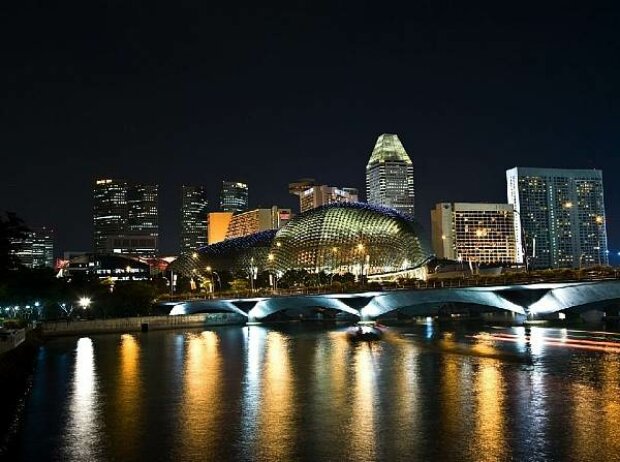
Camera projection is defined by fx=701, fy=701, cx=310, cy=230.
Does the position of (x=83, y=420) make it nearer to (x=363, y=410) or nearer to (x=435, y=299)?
(x=363, y=410)

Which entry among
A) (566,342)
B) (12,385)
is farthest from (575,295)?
(12,385)

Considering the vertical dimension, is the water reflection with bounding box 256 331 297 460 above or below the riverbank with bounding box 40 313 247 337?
below

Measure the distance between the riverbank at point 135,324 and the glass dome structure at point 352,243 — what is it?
111 feet

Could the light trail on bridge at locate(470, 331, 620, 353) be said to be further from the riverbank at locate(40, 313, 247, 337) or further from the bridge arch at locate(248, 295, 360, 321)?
the riverbank at locate(40, 313, 247, 337)

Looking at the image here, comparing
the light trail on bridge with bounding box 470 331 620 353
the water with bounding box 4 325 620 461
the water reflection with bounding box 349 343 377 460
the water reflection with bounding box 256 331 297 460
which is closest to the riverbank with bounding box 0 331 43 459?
the water with bounding box 4 325 620 461

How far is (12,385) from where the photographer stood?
38750 mm

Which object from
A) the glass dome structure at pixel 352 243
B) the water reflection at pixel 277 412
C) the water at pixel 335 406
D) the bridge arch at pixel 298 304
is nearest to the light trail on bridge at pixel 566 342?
the water at pixel 335 406

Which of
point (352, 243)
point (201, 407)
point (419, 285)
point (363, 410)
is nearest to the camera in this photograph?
point (363, 410)

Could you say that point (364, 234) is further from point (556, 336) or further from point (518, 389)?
point (518, 389)

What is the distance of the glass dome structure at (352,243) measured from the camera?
150m

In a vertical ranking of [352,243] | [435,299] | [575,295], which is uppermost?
[352,243]

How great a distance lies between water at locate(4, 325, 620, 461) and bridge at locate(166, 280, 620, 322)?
1045 centimetres

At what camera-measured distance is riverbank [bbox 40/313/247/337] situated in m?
95.1

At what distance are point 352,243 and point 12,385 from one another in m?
118
